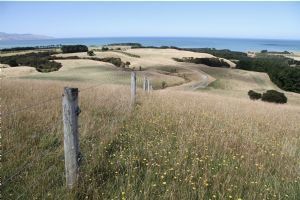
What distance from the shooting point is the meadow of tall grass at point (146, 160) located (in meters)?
4.59

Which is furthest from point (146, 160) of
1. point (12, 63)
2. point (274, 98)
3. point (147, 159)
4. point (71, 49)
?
point (71, 49)

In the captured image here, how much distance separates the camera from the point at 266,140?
769 cm

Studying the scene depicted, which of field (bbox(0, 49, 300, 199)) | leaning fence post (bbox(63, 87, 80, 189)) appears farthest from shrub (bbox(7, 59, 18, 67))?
leaning fence post (bbox(63, 87, 80, 189))

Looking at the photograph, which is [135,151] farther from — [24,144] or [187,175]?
[24,144]

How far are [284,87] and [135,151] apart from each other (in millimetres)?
82861

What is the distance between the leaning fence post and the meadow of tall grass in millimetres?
126

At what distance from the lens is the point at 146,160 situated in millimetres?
5574

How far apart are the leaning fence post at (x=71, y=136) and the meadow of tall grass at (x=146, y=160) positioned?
13cm

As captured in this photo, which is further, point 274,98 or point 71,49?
point 71,49

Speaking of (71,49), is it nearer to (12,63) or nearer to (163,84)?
(12,63)

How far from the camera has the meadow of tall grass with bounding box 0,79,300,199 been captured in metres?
4.59

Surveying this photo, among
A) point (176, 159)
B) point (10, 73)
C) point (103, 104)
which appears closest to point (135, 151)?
point (176, 159)

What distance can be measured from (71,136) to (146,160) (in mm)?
1482

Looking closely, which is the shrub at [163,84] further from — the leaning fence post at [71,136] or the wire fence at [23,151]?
the leaning fence post at [71,136]
